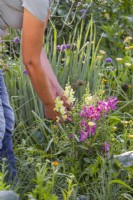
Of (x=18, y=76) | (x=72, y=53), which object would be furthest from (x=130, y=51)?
(x=18, y=76)

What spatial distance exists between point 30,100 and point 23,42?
1364 millimetres

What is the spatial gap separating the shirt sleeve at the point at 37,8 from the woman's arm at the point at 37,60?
2 centimetres

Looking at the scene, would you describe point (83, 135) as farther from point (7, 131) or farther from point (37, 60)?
point (37, 60)

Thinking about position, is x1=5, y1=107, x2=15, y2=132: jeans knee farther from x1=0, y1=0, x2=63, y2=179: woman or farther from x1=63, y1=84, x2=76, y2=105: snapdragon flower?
x1=63, y1=84, x2=76, y2=105: snapdragon flower

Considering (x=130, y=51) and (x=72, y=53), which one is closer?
(x=72, y=53)

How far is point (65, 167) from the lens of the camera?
11.6ft

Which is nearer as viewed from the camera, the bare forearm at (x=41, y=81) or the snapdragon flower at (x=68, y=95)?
the bare forearm at (x=41, y=81)

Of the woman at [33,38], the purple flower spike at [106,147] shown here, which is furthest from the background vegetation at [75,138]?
the woman at [33,38]

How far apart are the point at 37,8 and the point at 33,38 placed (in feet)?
0.46

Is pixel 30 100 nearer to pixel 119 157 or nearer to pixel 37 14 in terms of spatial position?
pixel 119 157

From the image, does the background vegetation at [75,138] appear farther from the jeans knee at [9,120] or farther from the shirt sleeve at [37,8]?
the shirt sleeve at [37,8]

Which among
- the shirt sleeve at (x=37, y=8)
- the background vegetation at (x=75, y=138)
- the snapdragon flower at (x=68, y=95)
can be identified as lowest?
the background vegetation at (x=75, y=138)

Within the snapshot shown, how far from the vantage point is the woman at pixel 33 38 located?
2.81 meters

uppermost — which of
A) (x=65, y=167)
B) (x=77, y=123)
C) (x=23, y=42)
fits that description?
(x=23, y=42)
